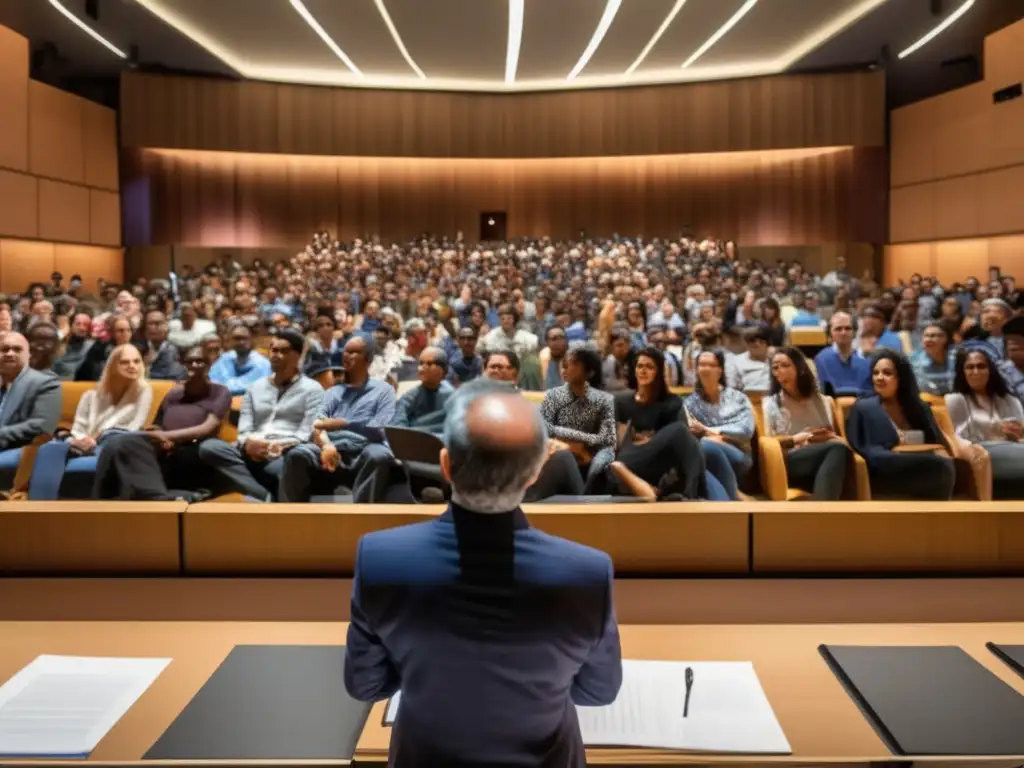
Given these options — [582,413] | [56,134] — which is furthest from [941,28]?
[56,134]

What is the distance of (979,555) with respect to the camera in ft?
A: 5.72

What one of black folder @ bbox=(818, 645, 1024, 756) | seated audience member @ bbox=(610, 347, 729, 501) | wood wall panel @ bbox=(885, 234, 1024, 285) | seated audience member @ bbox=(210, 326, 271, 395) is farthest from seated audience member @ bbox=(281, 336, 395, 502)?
wood wall panel @ bbox=(885, 234, 1024, 285)

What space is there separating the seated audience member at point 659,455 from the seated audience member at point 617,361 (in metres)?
1.35

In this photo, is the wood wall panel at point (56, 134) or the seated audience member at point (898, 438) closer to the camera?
the seated audience member at point (898, 438)

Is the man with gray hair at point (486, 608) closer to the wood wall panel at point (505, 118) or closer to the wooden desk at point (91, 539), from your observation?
the wooden desk at point (91, 539)

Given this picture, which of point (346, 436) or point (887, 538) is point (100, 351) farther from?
point (887, 538)

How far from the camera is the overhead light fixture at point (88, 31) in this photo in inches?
443

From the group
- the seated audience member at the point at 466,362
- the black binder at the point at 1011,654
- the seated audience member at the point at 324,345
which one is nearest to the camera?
the black binder at the point at 1011,654

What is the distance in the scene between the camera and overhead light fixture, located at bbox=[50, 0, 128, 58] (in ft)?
36.9

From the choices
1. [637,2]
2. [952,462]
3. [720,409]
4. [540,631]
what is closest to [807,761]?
[540,631]

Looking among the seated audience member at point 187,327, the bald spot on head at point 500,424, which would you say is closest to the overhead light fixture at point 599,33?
the seated audience member at point 187,327

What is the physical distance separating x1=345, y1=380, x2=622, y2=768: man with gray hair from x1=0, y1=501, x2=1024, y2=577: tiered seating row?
0.73 metres

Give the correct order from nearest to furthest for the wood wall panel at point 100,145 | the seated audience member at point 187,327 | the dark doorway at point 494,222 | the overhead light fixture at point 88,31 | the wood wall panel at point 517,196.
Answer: the seated audience member at point 187,327 → the overhead light fixture at point 88,31 → the wood wall panel at point 100,145 → the wood wall panel at point 517,196 → the dark doorway at point 494,222

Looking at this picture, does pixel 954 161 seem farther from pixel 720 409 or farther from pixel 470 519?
pixel 470 519
